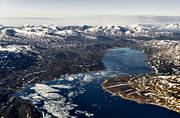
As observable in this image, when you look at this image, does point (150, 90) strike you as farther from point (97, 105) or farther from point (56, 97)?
point (56, 97)

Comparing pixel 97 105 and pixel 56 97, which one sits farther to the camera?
pixel 56 97

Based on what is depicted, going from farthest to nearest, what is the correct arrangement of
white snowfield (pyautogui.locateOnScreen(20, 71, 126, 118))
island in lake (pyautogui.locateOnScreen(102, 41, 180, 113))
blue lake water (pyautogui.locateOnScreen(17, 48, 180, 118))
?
1. island in lake (pyautogui.locateOnScreen(102, 41, 180, 113))
2. white snowfield (pyautogui.locateOnScreen(20, 71, 126, 118))
3. blue lake water (pyautogui.locateOnScreen(17, 48, 180, 118))

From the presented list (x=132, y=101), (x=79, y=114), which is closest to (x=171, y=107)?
(x=132, y=101)

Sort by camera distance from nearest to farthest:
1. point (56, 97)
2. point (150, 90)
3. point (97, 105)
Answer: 1. point (97, 105)
2. point (56, 97)
3. point (150, 90)

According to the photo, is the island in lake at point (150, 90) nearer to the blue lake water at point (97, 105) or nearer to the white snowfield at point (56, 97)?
the blue lake water at point (97, 105)

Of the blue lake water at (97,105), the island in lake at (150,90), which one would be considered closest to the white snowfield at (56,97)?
the blue lake water at (97,105)

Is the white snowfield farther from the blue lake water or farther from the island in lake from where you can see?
the island in lake

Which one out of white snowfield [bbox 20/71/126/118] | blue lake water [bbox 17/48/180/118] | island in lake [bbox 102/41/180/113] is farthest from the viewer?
island in lake [bbox 102/41/180/113]

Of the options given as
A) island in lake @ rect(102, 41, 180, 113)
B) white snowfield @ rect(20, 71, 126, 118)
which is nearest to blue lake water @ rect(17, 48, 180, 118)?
white snowfield @ rect(20, 71, 126, 118)

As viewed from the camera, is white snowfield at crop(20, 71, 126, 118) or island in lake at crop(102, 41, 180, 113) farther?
island in lake at crop(102, 41, 180, 113)

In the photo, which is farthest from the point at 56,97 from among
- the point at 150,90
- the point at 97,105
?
the point at 150,90

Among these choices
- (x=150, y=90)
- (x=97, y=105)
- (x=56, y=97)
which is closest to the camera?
(x=97, y=105)

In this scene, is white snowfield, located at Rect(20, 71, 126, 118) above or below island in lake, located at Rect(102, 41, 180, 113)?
below

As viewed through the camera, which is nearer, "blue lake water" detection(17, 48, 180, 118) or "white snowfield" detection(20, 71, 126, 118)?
"blue lake water" detection(17, 48, 180, 118)
